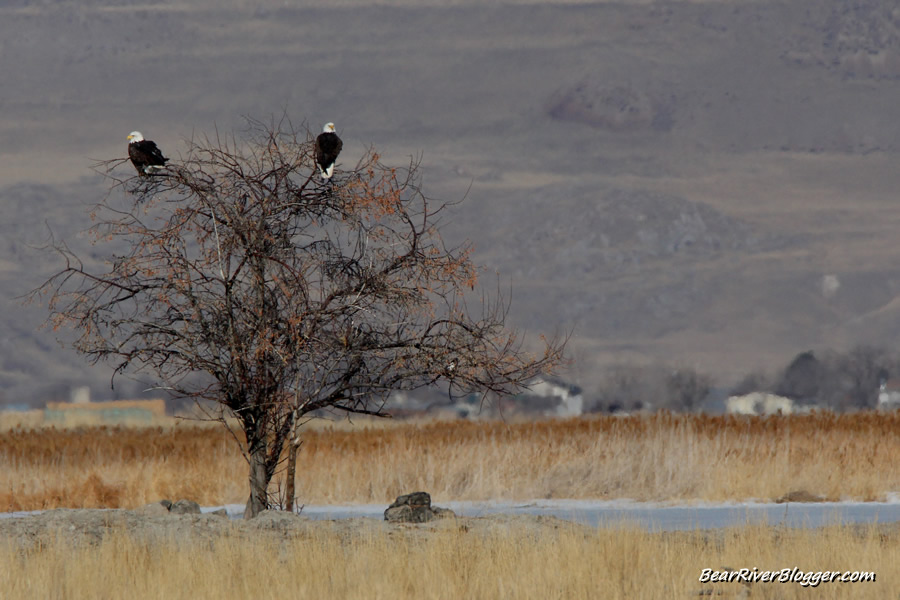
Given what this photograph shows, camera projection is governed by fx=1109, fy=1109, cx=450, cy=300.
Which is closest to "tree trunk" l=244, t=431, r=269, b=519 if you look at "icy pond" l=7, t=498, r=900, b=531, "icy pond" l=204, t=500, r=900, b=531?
"icy pond" l=7, t=498, r=900, b=531

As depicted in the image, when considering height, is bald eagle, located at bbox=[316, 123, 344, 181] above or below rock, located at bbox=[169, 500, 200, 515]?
above

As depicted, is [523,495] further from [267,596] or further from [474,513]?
[267,596]

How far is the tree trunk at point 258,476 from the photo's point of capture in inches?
637

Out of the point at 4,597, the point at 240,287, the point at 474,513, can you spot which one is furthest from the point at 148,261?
the point at 474,513

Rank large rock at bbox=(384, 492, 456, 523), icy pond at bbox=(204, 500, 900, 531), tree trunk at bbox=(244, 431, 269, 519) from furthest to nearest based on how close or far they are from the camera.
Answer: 1. icy pond at bbox=(204, 500, 900, 531)
2. large rock at bbox=(384, 492, 456, 523)
3. tree trunk at bbox=(244, 431, 269, 519)

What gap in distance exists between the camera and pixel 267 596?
1010cm

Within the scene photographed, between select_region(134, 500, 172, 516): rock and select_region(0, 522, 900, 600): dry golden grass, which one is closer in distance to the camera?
select_region(0, 522, 900, 600): dry golden grass

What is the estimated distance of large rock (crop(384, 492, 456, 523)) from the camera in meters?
16.4

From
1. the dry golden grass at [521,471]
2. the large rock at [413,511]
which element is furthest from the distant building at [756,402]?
the large rock at [413,511]

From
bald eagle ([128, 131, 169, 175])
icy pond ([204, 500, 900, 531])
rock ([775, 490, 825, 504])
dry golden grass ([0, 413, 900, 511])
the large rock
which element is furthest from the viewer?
dry golden grass ([0, 413, 900, 511])

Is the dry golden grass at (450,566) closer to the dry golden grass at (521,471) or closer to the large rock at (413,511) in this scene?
the large rock at (413,511)

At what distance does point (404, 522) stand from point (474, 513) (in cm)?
429

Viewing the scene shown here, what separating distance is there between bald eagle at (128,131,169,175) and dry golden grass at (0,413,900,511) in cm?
821

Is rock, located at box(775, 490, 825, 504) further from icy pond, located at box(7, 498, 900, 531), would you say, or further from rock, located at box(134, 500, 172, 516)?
rock, located at box(134, 500, 172, 516)
